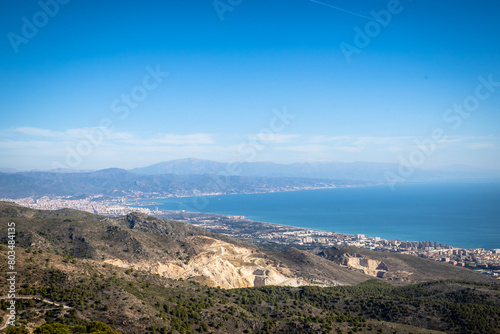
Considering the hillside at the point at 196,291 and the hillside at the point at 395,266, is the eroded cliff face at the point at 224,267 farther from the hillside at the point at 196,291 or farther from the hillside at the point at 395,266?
the hillside at the point at 395,266

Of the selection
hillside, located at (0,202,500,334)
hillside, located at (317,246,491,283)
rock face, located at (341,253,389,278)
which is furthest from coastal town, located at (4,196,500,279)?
hillside, located at (0,202,500,334)

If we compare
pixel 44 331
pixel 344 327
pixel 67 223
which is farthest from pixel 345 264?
pixel 44 331

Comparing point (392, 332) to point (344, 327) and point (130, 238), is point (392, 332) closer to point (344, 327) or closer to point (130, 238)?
point (344, 327)

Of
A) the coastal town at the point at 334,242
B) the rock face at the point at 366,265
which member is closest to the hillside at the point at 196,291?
the rock face at the point at 366,265

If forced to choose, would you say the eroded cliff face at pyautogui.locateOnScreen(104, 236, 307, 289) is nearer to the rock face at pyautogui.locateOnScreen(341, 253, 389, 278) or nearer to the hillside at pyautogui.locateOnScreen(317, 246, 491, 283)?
the rock face at pyautogui.locateOnScreen(341, 253, 389, 278)

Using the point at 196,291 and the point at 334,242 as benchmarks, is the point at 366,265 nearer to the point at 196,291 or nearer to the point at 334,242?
the point at 334,242

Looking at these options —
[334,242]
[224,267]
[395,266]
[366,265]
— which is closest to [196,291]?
[224,267]
